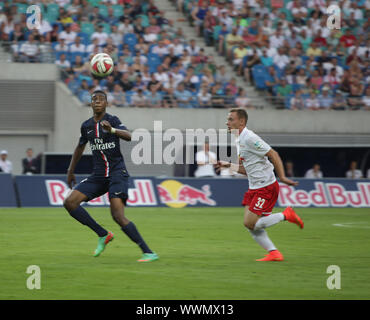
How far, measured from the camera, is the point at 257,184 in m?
11.3

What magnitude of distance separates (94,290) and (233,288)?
154 centimetres

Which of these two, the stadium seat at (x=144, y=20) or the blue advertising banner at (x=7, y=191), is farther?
the stadium seat at (x=144, y=20)

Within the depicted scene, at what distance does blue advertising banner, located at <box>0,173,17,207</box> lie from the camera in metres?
23.5

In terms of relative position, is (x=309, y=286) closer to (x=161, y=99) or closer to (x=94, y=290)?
(x=94, y=290)

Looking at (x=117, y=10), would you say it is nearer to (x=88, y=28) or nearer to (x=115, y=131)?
(x=88, y=28)

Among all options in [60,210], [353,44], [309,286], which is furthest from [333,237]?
[353,44]

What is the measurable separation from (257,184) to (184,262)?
5.04 ft

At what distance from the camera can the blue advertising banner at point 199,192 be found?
78.3 feet

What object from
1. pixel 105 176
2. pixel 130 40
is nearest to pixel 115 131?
pixel 105 176

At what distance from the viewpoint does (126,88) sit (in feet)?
92.8

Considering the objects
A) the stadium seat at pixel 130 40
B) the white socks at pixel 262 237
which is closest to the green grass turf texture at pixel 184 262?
the white socks at pixel 262 237

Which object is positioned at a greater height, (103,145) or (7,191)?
(103,145)

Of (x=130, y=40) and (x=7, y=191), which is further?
(x=130, y=40)

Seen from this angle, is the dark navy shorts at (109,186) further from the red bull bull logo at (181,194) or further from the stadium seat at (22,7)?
the stadium seat at (22,7)
